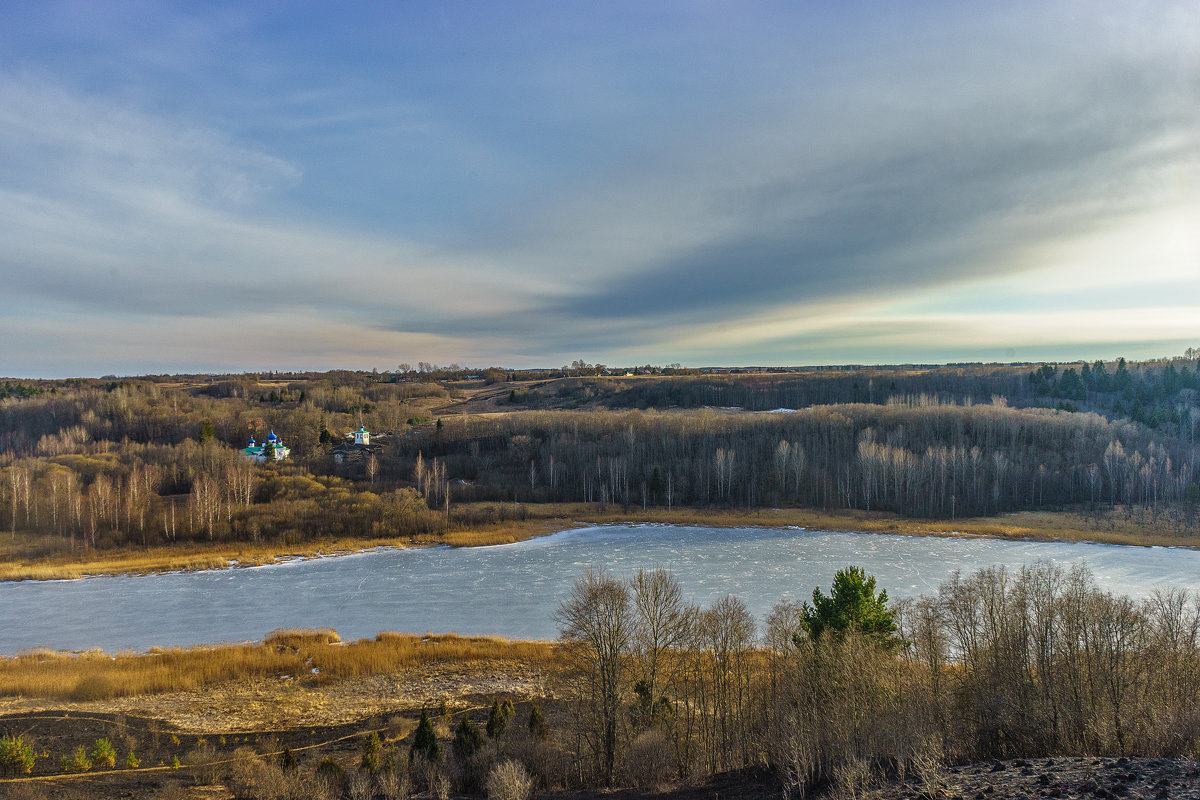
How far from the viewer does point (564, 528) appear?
69812mm

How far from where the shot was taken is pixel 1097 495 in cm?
7731

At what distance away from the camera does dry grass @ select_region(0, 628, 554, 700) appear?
2516cm

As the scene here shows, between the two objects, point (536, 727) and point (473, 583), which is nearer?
point (536, 727)

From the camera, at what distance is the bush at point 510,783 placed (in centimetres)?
1285

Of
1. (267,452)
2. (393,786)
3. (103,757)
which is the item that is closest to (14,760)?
(103,757)

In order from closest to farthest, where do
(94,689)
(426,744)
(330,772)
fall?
1. (330,772)
2. (426,744)
3. (94,689)

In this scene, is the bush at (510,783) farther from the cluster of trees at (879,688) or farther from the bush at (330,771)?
the bush at (330,771)

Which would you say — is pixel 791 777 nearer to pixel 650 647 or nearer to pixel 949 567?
pixel 650 647

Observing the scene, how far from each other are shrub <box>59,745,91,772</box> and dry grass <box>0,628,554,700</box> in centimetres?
894

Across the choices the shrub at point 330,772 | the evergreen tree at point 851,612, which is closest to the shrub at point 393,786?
the shrub at point 330,772

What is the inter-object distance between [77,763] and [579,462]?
79.1 meters

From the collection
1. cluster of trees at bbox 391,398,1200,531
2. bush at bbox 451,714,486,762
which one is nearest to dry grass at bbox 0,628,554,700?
bush at bbox 451,714,486,762

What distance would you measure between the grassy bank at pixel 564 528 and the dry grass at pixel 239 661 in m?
25.7

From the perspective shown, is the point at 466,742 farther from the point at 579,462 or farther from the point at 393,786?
the point at 579,462
